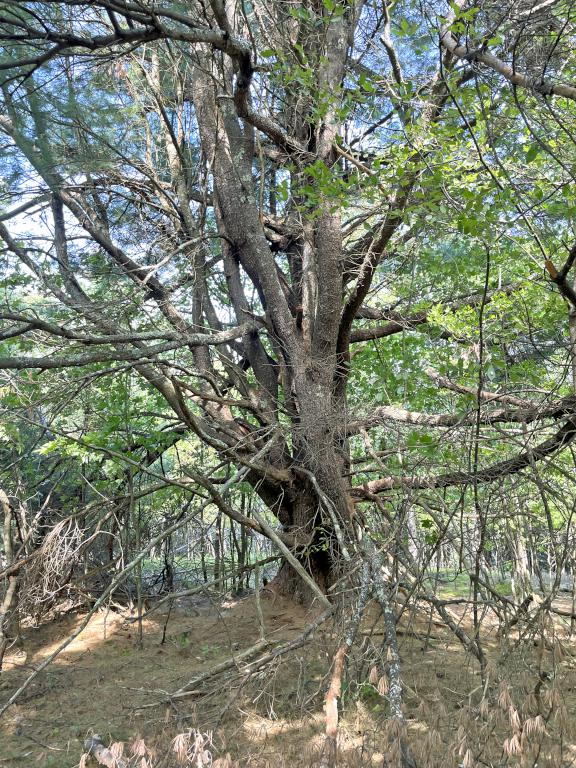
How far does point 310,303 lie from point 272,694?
3876mm

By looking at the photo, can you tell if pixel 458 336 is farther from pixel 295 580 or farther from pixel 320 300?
pixel 295 580

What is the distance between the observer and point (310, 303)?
6066mm

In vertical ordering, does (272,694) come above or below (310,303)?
below

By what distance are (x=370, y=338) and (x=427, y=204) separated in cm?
269

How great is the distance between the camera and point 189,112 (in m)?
7.29

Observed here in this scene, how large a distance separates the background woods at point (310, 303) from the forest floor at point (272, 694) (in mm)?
118

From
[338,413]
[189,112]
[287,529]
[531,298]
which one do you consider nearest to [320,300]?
[338,413]

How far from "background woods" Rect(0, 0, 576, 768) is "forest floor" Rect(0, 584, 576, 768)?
0.12 m

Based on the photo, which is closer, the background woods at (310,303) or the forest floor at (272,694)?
the forest floor at (272,694)

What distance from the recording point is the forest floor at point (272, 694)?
7.57 feet

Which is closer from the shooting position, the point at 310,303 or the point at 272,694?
the point at 272,694

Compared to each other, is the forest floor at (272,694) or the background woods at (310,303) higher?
the background woods at (310,303)

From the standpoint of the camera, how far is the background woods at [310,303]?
349cm

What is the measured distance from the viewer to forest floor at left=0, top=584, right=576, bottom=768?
2309mm
